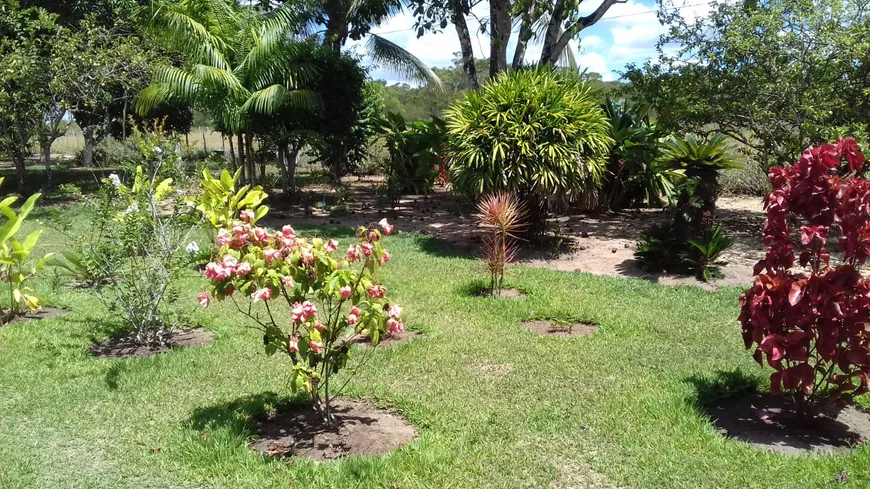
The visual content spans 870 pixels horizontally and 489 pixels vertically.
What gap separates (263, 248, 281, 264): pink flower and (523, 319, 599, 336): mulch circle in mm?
3119

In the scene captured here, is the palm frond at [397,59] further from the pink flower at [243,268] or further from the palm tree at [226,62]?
the pink flower at [243,268]

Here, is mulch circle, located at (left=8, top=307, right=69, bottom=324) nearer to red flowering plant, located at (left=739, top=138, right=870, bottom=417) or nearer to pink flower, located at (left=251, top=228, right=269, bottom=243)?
pink flower, located at (left=251, top=228, right=269, bottom=243)

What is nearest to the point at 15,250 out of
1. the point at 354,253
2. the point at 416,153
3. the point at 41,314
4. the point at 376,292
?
the point at 41,314

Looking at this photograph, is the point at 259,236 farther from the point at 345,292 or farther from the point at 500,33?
the point at 500,33

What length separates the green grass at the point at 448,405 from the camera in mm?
3738

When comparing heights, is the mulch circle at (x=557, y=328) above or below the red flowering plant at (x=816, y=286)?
below

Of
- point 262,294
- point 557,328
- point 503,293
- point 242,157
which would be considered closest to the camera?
point 262,294

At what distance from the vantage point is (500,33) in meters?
13.5

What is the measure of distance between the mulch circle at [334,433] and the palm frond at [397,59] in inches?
730

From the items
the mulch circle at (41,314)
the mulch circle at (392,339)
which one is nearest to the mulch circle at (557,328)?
the mulch circle at (392,339)

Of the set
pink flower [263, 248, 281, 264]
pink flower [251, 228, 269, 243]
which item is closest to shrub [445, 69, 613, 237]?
pink flower [251, 228, 269, 243]

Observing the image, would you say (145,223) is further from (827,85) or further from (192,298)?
(827,85)

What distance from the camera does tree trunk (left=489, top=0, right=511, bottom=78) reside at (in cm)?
1327

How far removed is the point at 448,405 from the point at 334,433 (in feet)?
2.54
